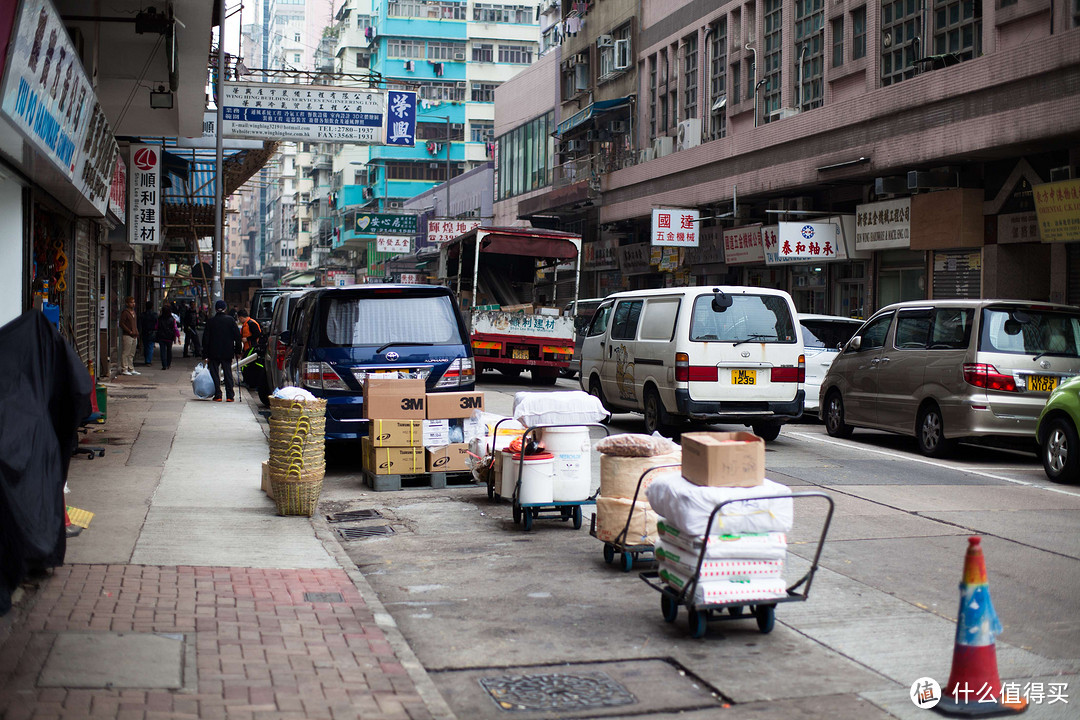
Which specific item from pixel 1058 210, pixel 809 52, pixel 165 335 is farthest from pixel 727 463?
pixel 165 335

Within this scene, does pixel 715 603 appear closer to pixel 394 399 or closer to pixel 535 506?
pixel 535 506

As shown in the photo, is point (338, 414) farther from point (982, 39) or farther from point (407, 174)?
point (407, 174)

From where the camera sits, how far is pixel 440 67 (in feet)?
290

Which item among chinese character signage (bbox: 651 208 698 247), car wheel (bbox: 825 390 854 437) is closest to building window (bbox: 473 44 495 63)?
chinese character signage (bbox: 651 208 698 247)

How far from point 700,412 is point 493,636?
805 centimetres

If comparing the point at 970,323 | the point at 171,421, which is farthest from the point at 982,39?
the point at 171,421

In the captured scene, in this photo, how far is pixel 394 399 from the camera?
35.4 ft

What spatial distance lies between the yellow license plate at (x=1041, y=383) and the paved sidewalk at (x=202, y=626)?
8.42 metres

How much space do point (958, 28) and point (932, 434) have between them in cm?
1113

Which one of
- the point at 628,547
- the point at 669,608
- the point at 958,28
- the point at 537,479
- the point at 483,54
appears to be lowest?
the point at 669,608

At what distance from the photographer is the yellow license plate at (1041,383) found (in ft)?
41.6

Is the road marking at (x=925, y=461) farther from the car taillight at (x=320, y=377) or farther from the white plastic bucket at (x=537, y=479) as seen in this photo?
the car taillight at (x=320, y=377)

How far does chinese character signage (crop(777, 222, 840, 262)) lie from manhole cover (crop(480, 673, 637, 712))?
21774 millimetres

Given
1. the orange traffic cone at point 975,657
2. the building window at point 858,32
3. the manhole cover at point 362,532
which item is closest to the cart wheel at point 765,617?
the orange traffic cone at point 975,657
